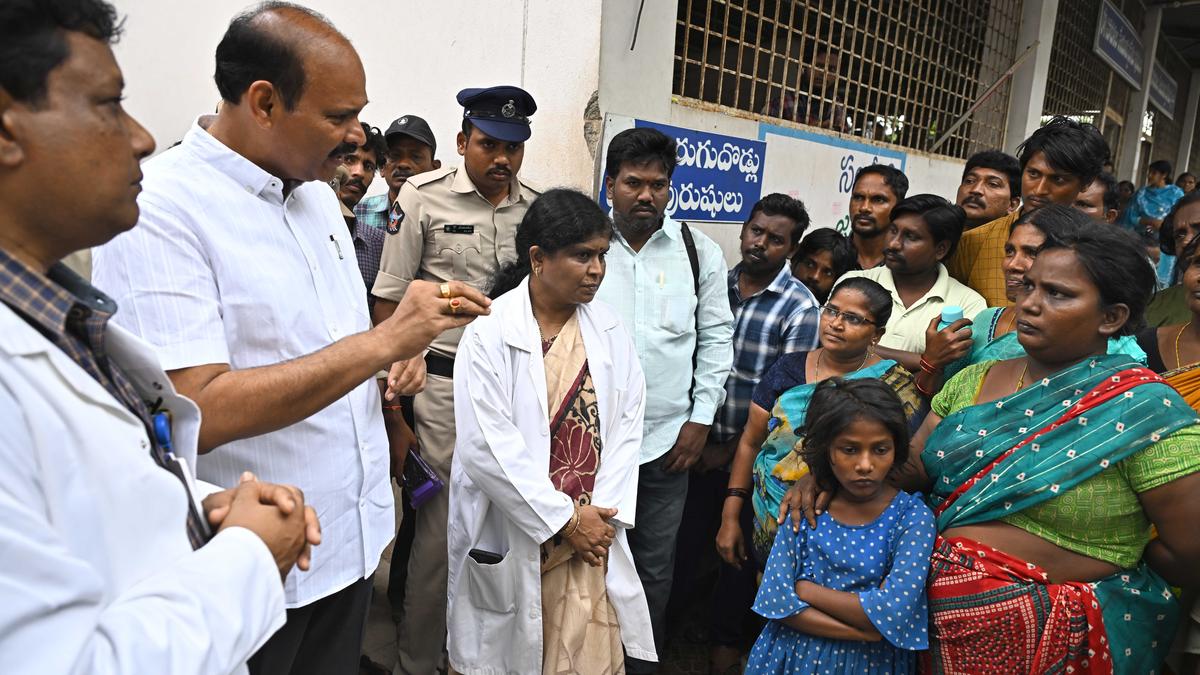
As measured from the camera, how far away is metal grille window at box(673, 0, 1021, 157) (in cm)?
407

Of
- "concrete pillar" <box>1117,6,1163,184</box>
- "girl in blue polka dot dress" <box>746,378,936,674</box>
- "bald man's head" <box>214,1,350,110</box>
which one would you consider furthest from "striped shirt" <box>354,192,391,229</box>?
"concrete pillar" <box>1117,6,1163,184</box>

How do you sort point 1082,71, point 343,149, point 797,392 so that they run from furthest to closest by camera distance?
point 1082,71
point 797,392
point 343,149

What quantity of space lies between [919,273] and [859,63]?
3110 mm

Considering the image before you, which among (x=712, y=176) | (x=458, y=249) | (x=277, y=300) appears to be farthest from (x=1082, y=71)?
(x=277, y=300)

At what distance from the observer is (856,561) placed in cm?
203

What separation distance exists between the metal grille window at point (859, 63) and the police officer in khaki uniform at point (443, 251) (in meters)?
1.43

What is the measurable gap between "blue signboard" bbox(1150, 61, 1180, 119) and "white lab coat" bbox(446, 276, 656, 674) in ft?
46.8

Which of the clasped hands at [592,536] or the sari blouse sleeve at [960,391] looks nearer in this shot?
the sari blouse sleeve at [960,391]

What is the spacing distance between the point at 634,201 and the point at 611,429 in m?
0.95

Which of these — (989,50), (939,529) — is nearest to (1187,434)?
(939,529)

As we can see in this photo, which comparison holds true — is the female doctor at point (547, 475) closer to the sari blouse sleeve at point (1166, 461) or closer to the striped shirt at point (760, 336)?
the striped shirt at point (760, 336)

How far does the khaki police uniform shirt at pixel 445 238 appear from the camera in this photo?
2.84 m

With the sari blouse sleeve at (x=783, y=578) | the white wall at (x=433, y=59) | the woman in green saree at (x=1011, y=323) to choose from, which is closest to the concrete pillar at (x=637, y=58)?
the white wall at (x=433, y=59)

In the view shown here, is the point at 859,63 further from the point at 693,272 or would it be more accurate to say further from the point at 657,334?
the point at 657,334
